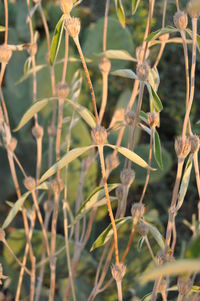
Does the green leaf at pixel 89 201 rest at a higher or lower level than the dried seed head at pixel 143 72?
lower

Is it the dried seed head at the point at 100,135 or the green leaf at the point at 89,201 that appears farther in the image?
the green leaf at the point at 89,201

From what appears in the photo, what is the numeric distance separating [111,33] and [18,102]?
293 mm

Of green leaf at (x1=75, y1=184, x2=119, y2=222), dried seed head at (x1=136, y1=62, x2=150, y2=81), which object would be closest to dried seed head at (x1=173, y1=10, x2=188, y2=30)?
dried seed head at (x1=136, y1=62, x2=150, y2=81)

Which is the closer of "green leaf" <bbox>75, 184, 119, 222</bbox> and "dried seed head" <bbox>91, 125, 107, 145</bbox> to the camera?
"dried seed head" <bbox>91, 125, 107, 145</bbox>

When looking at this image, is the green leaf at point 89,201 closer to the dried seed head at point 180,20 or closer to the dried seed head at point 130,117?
the dried seed head at point 130,117

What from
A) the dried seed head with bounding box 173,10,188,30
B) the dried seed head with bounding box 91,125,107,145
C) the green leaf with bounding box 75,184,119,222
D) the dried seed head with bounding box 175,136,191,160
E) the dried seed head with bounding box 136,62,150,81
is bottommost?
the green leaf with bounding box 75,184,119,222

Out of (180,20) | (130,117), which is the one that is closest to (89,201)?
(130,117)

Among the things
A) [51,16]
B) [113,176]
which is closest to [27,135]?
[113,176]

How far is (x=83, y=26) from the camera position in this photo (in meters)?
1.86

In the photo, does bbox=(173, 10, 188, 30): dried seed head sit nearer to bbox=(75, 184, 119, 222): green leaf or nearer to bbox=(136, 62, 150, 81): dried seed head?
bbox=(136, 62, 150, 81): dried seed head

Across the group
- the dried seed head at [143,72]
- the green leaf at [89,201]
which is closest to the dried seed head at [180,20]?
the dried seed head at [143,72]

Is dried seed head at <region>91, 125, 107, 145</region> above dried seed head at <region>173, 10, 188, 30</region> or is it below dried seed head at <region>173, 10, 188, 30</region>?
below

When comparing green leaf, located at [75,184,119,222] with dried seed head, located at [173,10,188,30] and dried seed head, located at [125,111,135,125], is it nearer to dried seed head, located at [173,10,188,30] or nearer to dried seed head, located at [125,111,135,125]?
dried seed head, located at [125,111,135,125]

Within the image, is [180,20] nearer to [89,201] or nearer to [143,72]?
[143,72]
